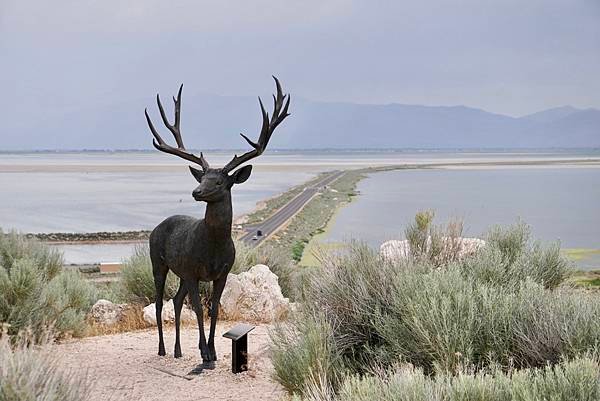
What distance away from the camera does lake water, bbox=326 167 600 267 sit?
36719 millimetres

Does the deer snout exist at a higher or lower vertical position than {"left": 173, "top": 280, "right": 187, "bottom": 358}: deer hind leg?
higher

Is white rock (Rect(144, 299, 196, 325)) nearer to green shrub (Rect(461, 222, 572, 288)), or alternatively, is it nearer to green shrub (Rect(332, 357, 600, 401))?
green shrub (Rect(461, 222, 572, 288))

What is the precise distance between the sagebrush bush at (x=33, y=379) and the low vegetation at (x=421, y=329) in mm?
1441

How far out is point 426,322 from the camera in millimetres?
5566

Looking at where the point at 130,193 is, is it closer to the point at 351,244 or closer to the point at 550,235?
the point at 550,235

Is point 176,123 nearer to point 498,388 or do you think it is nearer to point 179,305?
point 179,305

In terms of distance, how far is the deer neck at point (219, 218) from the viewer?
7.70 meters

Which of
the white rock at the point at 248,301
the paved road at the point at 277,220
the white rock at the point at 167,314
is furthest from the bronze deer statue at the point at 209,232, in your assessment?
the paved road at the point at 277,220

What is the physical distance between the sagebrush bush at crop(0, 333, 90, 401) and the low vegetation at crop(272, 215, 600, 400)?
1441mm

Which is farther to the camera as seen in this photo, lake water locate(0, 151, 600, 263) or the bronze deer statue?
lake water locate(0, 151, 600, 263)

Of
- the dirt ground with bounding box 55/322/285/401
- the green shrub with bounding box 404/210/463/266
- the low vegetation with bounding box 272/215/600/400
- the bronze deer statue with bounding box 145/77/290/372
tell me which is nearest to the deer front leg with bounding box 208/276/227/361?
the bronze deer statue with bounding box 145/77/290/372

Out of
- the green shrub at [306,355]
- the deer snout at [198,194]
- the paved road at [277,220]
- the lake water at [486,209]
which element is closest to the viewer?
the green shrub at [306,355]

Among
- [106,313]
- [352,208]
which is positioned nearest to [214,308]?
[106,313]

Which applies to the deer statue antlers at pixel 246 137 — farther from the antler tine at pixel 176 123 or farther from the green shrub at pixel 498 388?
the green shrub at pixel 498 388
